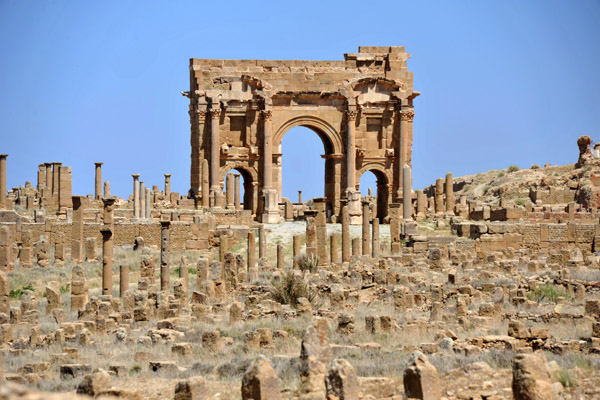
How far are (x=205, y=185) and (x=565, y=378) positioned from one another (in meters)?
29.9

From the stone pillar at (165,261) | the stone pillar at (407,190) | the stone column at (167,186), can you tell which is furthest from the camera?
the stone column at (167,186)

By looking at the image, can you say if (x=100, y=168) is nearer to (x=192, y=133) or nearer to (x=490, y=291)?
(x=192, y=133)

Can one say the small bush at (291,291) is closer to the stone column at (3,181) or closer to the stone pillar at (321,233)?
the stone pillar at (321,233)

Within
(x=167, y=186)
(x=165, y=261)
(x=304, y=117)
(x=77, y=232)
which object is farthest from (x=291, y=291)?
(x=167, y=186)

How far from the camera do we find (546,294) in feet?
53.2

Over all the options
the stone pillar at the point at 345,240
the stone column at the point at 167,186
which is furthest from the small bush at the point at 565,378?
the stone column at the point at 167,186

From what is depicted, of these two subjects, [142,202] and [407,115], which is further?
[407,115]

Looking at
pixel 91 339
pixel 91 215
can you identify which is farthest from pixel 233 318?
pixel 91 215

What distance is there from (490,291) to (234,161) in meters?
22.6

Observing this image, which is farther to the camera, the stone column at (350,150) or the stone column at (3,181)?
the stone column at (350,150)

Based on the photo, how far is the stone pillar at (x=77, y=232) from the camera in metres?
21.4

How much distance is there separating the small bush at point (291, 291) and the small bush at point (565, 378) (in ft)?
26.3

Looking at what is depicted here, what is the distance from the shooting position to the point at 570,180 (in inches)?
2106

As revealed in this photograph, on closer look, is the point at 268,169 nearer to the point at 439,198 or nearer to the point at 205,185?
the point at 205,185
